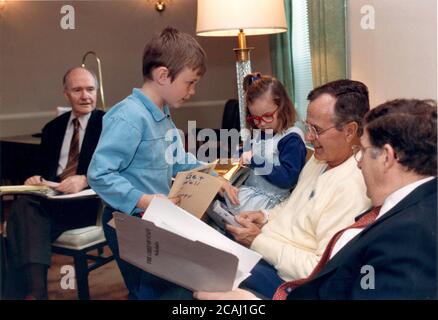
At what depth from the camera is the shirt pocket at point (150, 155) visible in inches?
57.4

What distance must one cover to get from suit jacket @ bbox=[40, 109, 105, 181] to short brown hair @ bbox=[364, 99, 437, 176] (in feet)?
5.00

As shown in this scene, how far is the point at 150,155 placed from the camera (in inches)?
58.0

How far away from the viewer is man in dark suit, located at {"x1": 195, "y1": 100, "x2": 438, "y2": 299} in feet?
2.68

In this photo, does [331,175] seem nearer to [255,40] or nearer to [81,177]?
[81,177]

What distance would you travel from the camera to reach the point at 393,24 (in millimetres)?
1565

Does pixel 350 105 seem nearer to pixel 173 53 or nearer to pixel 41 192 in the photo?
pixel 173 53

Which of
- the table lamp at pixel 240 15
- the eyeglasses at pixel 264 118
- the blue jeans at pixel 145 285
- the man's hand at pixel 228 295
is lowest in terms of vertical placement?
the blue jeans at pixel 145 285

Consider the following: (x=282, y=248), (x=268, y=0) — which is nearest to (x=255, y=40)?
(x=268, y=0)

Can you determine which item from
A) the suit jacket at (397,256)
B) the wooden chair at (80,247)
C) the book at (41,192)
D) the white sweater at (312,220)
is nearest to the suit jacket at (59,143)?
the book at (41,192)

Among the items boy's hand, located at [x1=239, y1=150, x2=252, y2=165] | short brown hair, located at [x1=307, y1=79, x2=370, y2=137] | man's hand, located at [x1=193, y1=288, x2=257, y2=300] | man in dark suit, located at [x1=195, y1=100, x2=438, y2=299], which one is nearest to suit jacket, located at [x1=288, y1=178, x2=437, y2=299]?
man in dark suit, located at [x1=195, y1=100, x2=438, y2=299]

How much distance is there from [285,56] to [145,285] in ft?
7.37

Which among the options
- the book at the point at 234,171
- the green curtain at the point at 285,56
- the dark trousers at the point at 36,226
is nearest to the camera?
the book at the point at 234,171

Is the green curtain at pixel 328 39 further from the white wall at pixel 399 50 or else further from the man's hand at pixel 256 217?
the man's hand at pixel 256 217

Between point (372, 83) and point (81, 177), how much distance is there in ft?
4.00
